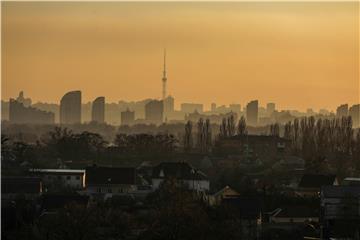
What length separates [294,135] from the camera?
36.3m

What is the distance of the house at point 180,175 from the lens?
A: 780 inches

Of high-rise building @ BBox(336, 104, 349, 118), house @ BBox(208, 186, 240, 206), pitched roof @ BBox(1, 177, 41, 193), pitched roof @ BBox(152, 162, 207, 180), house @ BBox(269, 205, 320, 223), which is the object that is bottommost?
house @ BBox(269, 205, 320, 223)

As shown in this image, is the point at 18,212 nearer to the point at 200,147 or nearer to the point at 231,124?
the point at 200,147

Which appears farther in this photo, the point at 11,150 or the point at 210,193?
the point at 11,150

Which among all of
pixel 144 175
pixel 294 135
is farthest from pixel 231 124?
pixel 144 175

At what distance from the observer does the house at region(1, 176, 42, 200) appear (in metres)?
17.2

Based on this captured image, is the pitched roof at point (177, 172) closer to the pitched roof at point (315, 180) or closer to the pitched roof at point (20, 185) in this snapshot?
the pitched roof at point (315, 180)

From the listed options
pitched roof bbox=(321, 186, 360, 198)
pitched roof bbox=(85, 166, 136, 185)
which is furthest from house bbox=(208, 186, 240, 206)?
pitched roof bbox=(85, 166, 136, 185)

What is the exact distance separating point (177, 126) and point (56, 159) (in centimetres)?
3306

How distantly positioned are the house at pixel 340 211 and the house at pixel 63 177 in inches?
214

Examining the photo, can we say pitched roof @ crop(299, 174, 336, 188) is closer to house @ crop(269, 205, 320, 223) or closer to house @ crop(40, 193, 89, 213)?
house @ crop(269, 205, 320, 223)

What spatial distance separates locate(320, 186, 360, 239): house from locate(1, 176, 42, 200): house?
175 inches

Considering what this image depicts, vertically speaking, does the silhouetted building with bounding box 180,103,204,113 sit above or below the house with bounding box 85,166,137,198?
above

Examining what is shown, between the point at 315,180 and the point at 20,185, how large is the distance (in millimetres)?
5089
